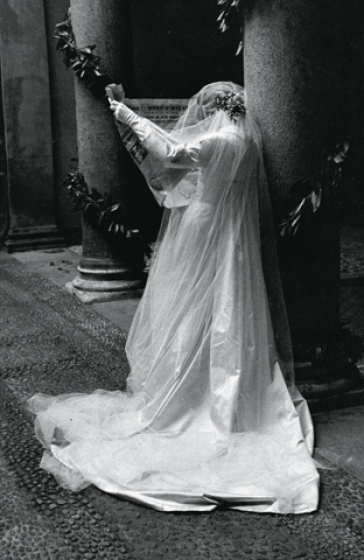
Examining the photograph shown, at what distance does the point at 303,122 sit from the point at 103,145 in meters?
3.25

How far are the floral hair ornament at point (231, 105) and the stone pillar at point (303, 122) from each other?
0.92 ft

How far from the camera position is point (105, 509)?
294cm

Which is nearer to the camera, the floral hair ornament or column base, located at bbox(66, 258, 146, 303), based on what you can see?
the floral hair ornament

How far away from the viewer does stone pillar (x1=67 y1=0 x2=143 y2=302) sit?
6.62 metres

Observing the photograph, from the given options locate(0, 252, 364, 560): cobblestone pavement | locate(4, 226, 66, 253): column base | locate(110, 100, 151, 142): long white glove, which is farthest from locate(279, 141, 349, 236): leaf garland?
locate(4, 226, 66, 253): column base

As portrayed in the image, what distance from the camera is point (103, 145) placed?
6.75m

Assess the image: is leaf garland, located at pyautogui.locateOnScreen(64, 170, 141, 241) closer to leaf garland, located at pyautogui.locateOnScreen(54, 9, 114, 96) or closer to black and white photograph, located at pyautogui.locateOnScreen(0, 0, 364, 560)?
leaf garland, located at pyautogui.locateOnScreen(54, 9, 114, 96)

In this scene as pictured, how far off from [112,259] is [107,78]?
67.9 inches

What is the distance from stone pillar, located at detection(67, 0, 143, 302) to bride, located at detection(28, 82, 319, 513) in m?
2.78

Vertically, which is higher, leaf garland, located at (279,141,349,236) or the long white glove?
the long white glove

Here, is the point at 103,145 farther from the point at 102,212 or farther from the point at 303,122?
the point at 303,122

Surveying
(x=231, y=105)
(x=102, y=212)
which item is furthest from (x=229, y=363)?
(x=102, y=212)

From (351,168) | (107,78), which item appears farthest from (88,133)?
(351,168)

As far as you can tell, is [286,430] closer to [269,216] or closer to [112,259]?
[269,216]
